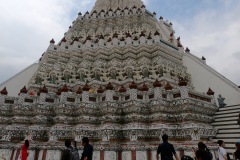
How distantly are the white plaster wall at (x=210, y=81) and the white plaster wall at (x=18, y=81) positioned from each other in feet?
59.6

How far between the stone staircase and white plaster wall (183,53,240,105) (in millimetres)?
1752

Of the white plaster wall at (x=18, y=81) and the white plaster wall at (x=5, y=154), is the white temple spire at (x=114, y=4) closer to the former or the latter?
the white plaster wall at (x=18, y=81)

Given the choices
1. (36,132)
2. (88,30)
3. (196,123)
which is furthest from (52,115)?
(88,30)

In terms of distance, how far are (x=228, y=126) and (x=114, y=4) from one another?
29.4 m

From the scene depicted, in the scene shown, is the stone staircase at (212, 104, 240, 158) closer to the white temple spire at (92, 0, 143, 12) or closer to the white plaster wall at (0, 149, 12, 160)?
the white plaster wall at (0, 149, 12, 160)

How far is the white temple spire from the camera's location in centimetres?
3453

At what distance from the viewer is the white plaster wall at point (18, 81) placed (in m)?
20.5

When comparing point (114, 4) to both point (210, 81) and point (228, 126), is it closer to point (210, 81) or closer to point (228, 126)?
point (210, 81)

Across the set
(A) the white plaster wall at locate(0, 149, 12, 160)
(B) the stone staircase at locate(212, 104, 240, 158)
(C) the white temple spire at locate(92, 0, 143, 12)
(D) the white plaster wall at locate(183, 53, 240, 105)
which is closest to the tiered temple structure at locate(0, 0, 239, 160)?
(A) the white plaster wall at locate(0, 149, 12, 160)

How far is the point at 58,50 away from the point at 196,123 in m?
16.6

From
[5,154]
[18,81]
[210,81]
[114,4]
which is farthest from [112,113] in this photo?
[114,4]

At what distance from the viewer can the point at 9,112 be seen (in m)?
14.4

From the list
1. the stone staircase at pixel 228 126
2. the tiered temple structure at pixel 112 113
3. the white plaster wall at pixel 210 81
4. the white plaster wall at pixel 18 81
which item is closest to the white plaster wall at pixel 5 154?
the tiered temple structure at pixel 112 113

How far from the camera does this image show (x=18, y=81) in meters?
21.6
